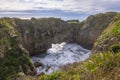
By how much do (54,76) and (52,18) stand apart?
8763 cm

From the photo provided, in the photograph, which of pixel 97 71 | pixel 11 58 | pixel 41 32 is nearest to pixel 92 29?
pixel 41 32

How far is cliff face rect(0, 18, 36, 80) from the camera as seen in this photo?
4506 centimetres

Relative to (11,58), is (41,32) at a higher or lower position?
lower

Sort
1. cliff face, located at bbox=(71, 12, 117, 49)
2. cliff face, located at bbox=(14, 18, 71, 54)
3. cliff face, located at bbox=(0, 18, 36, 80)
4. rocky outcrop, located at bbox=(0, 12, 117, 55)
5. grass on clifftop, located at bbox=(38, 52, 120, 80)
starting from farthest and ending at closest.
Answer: cliff face, located at bbox=(71, 12, 117, 49)
rocky outcrop, located at bbox=(0, 12, 117, 55)
cliff face, located at bbox=(14, 18, 71, 54)
cliff face, located at bbox=(0, 18, 36, 80)
grass on clifftop, located at bbox=(38, 52, 120, 80)

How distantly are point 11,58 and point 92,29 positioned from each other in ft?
167

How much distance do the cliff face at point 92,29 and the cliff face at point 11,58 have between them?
1651 inches

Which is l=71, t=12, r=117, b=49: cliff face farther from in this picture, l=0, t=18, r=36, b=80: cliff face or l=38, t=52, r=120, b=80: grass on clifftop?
l=38, t=52, r=120, b=80: grass on clifftop

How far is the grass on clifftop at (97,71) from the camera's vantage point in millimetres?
8430

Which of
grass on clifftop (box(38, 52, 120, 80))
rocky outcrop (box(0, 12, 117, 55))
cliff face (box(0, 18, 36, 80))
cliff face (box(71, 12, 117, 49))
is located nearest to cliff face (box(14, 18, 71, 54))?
rocky outcrop (box(0, 12, 117, 55))

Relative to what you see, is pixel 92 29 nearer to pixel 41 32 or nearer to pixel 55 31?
pixel 55 31

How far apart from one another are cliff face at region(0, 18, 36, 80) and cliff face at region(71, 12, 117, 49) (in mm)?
41936

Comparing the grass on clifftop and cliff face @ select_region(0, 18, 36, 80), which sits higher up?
the grass on clifftop

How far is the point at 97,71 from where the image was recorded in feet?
28.9

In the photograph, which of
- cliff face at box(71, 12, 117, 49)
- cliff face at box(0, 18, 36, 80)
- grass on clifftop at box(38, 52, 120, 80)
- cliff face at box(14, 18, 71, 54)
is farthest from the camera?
cliff face at box(71, 12, 117, 49)
